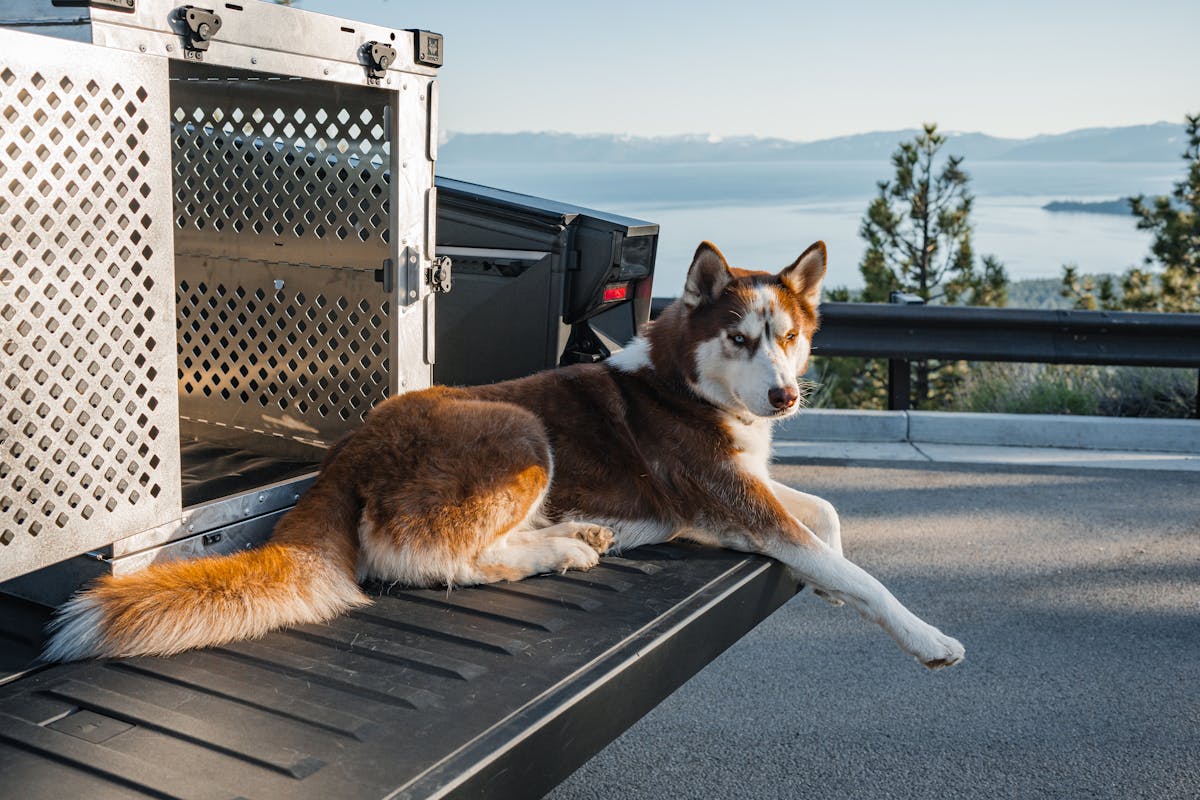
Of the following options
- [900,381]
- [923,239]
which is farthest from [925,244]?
[900,381]

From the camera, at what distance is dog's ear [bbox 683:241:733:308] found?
3.58m

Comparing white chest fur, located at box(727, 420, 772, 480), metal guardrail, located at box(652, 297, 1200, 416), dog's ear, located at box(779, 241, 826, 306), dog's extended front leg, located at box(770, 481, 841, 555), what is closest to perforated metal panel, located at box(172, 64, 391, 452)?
white chest fur, located at box(727, 420, 772, 480)

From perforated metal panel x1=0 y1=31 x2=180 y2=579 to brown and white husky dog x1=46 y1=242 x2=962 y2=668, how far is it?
219mm

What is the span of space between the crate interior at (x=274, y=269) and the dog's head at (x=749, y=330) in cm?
104

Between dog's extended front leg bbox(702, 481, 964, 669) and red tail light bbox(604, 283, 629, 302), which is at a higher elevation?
red tail light bbox(604, 283, 629, 302)

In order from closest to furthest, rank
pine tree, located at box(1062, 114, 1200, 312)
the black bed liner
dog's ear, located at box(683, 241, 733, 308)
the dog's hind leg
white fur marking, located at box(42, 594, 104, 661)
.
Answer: the black bed liner < white fur marking, located at box(42, 594, 104, 661) < the dog's hind leg < dog's ear, located at box(683, 241, 733, 308) < pine tree, located at box(1062, 114, 1200, 312)

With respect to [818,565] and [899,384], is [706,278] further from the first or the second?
[899,384]

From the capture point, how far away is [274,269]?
11.9 ft

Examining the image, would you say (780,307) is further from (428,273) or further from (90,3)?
(90,3)

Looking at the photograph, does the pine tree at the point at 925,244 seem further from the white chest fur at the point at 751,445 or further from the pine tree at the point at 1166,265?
the white chest fur at the point at 751,445

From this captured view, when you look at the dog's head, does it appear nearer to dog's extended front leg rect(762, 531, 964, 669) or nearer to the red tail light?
dog's extended front leg rect(762, 531, 964, 669)

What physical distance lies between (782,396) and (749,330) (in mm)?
270

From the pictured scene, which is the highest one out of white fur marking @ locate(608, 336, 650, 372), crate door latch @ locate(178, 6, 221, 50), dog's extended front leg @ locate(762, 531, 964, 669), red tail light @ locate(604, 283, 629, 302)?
crate door latch @ locate(178, 6, 221, 50)

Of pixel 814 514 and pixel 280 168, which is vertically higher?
pixel 280 168
